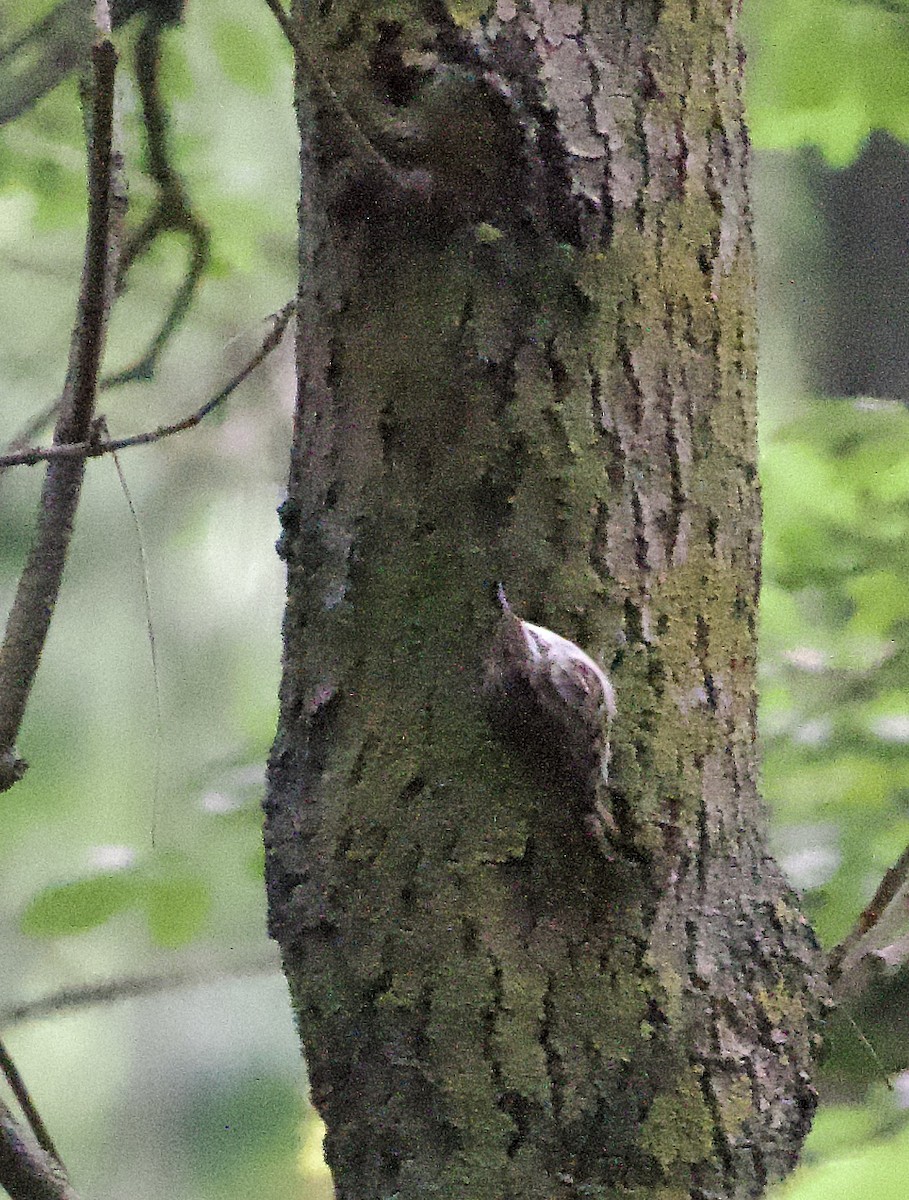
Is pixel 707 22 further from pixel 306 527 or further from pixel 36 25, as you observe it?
pixel 36 25

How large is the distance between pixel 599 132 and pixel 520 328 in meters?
0.09

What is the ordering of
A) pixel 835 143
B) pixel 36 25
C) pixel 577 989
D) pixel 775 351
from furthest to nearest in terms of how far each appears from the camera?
pixel 775 351 → pixel 835 143 → pixel 36 25 → pixel 577 989

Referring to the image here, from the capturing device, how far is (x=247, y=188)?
0.99m

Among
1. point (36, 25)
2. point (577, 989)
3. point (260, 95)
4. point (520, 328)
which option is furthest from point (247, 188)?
point (577, 989)

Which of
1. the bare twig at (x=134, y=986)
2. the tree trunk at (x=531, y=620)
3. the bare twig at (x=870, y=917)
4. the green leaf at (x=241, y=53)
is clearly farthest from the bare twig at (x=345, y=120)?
the bare twig at (x=134, y=986)

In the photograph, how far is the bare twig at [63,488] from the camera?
0.46m

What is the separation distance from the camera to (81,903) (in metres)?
0.84

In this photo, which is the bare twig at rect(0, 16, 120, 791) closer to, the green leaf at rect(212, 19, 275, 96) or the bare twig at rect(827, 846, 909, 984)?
the bare twig at rect(827, 846, 909, 984)

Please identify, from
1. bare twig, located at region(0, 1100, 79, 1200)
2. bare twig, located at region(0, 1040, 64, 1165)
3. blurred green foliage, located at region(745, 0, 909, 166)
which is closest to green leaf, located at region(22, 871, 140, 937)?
bare twig, located at region(0, 1040, 64, 1165)

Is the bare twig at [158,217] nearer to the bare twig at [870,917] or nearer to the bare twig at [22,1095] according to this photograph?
the bare twig at [22,1095]

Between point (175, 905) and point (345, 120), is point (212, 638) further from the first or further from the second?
point (345, 120)

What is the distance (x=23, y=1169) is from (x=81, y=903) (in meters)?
0.43

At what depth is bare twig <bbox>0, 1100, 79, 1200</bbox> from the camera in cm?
43

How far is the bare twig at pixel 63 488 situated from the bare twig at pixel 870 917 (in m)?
0.39
